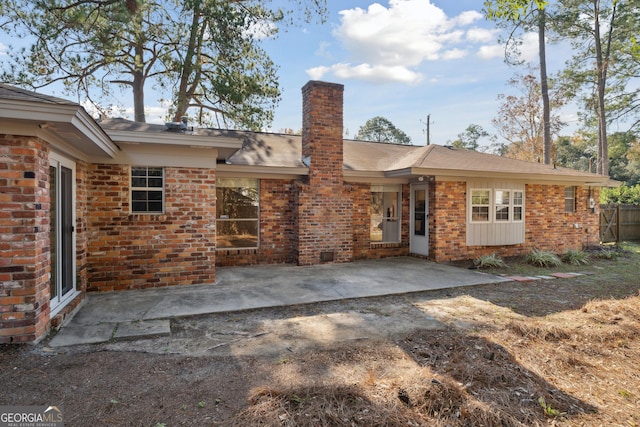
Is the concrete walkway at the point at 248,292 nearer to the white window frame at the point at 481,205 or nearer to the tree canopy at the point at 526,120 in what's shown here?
the white window frame at the point at 481,205

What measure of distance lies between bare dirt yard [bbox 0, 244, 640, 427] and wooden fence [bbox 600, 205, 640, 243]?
35.9ft

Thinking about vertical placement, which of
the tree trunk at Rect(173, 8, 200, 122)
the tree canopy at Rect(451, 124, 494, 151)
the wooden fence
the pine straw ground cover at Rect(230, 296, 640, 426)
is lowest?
the pine straw ground cover at Rect(230, 296, 640, 426)

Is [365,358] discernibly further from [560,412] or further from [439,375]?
[560,412]

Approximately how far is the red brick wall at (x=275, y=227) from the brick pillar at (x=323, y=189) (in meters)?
0.44

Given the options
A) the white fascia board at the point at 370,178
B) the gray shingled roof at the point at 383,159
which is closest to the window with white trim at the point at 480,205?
the gray shingled roof at the point at 383,159

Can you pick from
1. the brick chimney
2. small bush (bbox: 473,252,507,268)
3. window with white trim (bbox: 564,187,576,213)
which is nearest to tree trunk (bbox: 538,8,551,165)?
window with white trim (bbox: 564,187,576,213)

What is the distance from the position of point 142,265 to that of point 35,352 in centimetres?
288

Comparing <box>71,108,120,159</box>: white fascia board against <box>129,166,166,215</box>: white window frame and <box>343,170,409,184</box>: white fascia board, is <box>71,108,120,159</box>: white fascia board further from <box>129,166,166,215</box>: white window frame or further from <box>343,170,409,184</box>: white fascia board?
<box>343,170,409,184</box>: white fascia board

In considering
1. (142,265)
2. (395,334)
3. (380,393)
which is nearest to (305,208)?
(142,265)

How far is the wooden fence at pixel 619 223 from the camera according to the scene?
14117 mm

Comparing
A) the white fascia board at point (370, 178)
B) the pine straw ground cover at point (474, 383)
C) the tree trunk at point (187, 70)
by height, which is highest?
the tree trunk at point (187, 70)

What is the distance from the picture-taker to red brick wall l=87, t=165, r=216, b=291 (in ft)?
20.6

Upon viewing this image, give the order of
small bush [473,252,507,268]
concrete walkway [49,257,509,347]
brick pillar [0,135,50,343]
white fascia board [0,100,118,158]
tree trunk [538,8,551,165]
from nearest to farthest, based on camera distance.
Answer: white fascia board [0,100,118,158] < brick pillar [0,135,50,343] < concrete walkway [49,257,509,347] < small bush [473,252,507,268] < tree trunk [538,8,551,165]

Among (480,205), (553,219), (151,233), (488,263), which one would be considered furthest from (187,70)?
(553,219)
